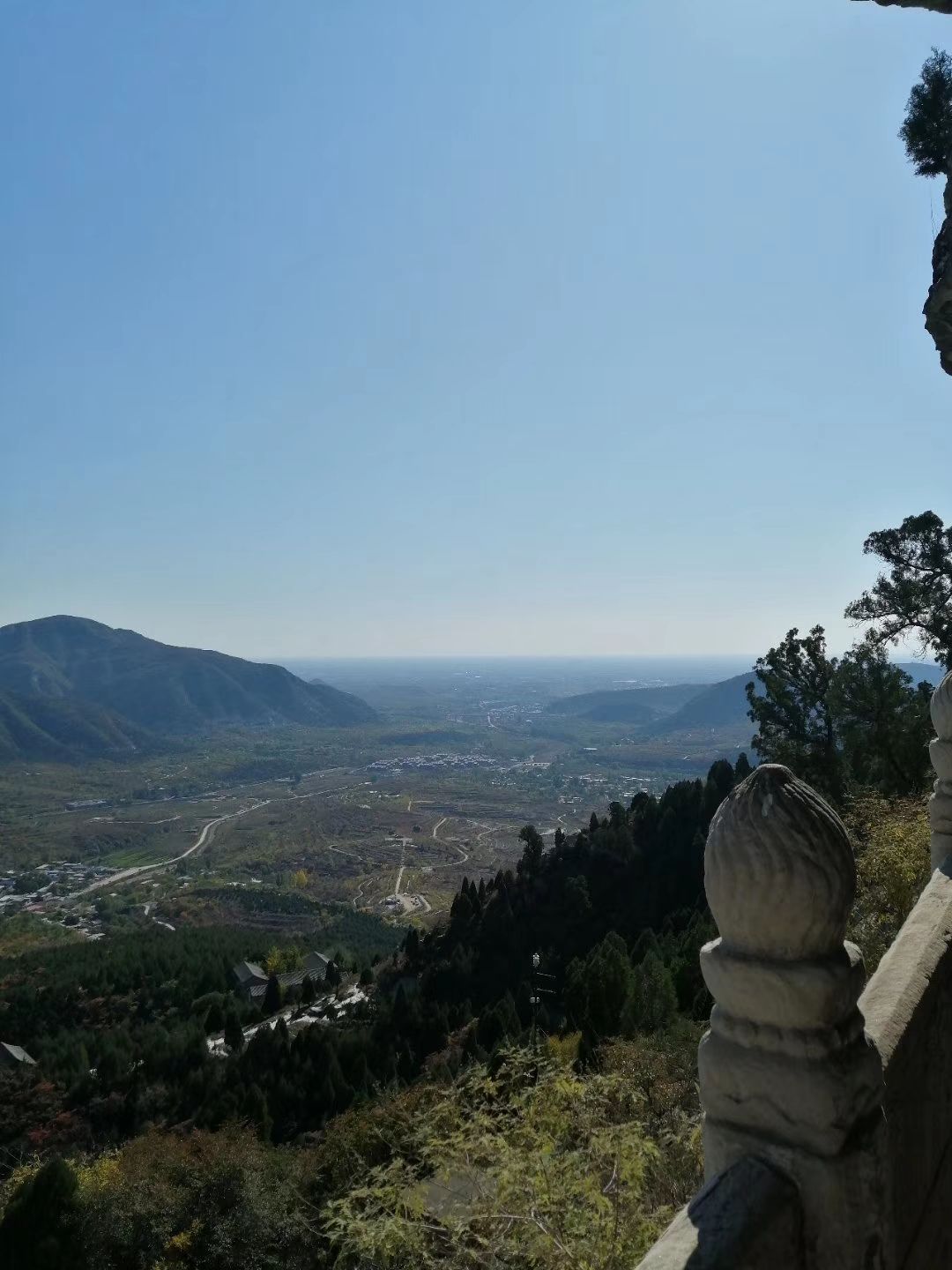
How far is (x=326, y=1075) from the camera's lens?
91.8 ft

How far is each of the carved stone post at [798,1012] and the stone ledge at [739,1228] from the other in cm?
5

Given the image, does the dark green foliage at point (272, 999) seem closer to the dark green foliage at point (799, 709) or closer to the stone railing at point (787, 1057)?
the dark green foliage at point (799, 709)

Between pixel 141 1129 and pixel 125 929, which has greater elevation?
pixel 141 1129

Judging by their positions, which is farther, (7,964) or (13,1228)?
(7,964)

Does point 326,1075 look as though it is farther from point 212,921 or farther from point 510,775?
point 510,775

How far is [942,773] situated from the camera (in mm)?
4418

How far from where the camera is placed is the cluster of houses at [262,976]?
167 ft

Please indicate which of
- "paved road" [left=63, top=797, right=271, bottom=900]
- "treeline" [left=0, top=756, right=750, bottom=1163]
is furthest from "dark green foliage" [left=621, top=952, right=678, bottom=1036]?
"paved road" [left=63, top=797, right=271, bottom=900]

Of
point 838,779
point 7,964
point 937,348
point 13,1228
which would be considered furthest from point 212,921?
point 937,348

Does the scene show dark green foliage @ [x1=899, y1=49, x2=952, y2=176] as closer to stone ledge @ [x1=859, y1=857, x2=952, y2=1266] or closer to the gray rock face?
the gray rock face

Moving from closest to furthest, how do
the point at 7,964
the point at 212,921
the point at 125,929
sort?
the point at 7,964, the point at 125,929, the point at 212,921

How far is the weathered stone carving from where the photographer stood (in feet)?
5.92

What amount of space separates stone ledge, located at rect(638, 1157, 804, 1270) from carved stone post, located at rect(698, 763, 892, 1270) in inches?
2.0

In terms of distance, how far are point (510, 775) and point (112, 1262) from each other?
16600 centimetres
